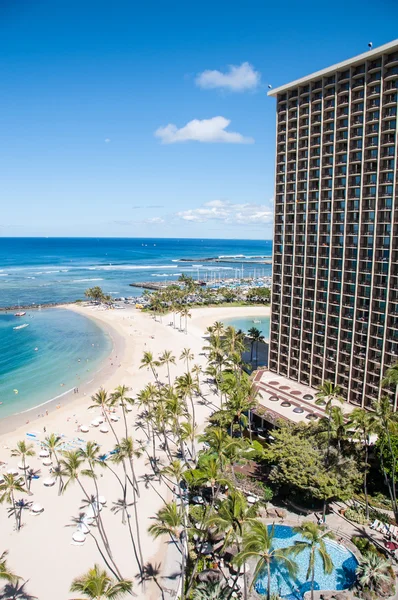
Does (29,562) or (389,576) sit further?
(29,562)

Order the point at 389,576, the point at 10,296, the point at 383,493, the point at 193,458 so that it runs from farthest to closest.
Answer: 1. the point at 10,296
2. the point at 193,458
3. the point at 383,493
4. the point at 389,576

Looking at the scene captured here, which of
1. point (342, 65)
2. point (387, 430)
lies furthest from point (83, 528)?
point (342, 65)

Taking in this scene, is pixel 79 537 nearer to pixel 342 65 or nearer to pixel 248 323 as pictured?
pixel 342 65

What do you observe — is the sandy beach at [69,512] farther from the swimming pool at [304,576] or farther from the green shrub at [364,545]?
the green shrub at [364,545]

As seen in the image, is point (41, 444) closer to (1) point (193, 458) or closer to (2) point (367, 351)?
(1) point (193, 458)

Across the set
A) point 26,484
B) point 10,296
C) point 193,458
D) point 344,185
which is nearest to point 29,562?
point 26,484

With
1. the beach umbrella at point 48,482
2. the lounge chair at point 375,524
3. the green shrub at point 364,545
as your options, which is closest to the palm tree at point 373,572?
the green shrub at point 364,545

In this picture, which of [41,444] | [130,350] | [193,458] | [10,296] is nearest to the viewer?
[193,458]

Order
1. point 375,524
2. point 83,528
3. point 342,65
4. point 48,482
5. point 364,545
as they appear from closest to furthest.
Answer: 1. point 364,545
2. point 83,528
3. point 375,524
4. point 48,482
5. point 342,65
